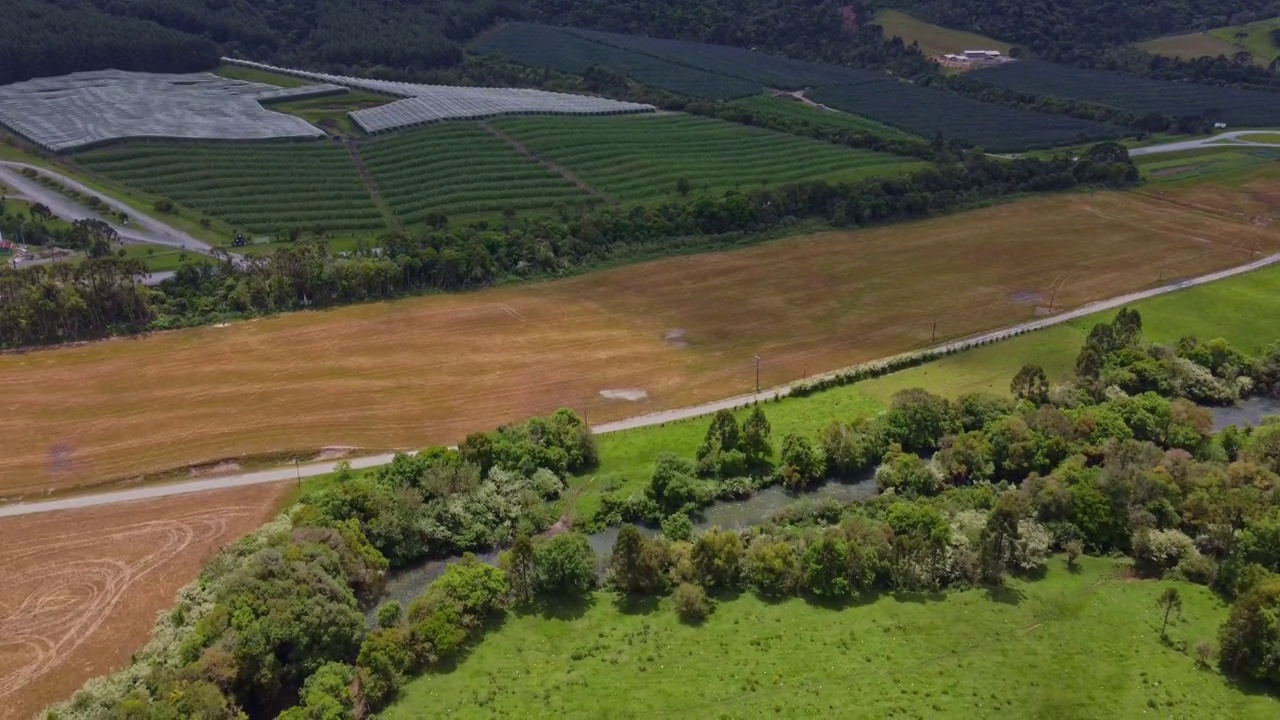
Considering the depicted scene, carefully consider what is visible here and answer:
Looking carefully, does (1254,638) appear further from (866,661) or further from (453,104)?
(453,104)

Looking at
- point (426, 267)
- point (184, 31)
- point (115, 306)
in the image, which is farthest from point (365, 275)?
point (184, 31)

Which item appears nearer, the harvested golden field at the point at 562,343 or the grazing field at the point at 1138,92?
the harvested golden field at the point at 562,343

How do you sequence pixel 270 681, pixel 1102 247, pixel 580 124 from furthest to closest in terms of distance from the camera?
pixel 580 124
pixel 1102 247
pixel 270 681

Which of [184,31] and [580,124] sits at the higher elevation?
[184,31]

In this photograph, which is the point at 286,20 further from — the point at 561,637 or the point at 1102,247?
the point at 561,637

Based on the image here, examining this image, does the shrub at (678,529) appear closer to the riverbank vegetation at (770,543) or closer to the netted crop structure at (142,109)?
the riverbank vegetation at (770,543)

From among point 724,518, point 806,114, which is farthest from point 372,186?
point 724,518

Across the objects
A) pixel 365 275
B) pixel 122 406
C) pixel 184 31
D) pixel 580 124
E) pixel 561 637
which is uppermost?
pixel 184 31

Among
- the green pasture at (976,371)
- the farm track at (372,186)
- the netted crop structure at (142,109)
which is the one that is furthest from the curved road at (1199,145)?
the netted crop structure at (142,109)
